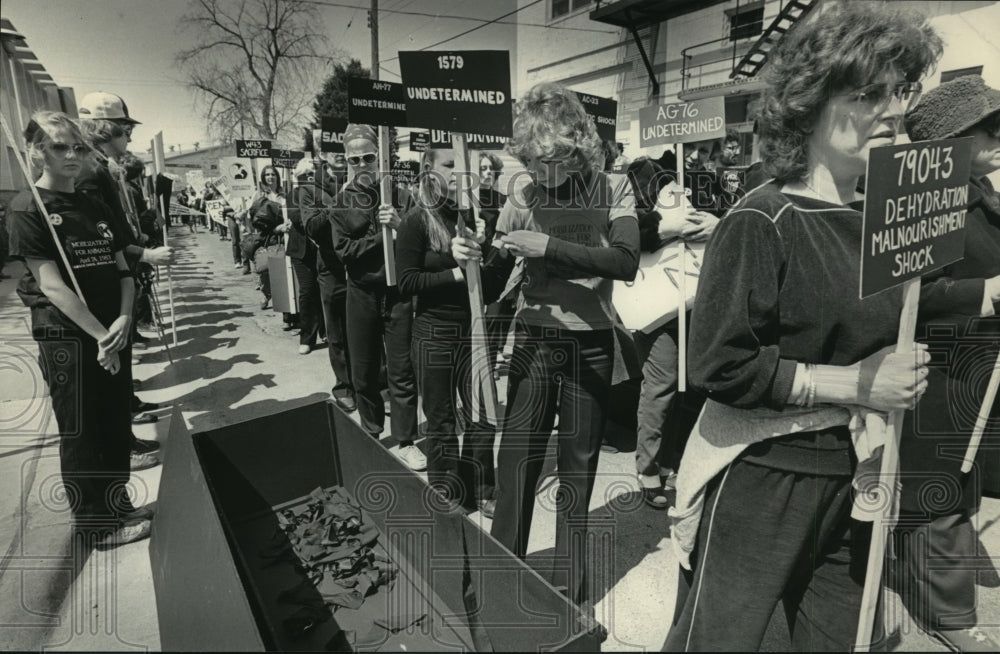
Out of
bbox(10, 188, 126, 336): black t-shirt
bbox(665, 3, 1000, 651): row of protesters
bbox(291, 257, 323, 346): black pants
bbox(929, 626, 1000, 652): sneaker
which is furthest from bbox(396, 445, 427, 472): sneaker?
bbox(291, 257, 323, 346): black pants

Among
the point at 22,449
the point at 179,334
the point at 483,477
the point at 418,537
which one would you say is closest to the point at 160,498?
the point at 418,537

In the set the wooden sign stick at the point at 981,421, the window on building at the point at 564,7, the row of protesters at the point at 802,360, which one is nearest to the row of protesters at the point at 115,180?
the row of protesters at the point at 802,360

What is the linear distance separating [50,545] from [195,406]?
232 centimetres

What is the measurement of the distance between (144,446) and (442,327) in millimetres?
2556

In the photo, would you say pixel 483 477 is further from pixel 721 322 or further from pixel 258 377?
pixel 258 377

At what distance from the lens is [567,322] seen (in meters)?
2.36

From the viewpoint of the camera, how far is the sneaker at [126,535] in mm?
3017

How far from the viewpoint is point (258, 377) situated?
613 cm

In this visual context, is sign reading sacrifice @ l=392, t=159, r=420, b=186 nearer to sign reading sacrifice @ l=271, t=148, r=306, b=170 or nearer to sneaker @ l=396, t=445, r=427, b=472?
sign reading sacrifice @ l=271, t=148, r=306, b=170

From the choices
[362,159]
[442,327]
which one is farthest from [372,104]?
[442,327]

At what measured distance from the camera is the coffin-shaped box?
4.72 feet

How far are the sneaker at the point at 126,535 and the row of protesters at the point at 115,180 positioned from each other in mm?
844

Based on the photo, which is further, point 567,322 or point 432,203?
point 432,203

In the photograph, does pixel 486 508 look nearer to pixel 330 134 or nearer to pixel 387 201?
pixel 387 201
